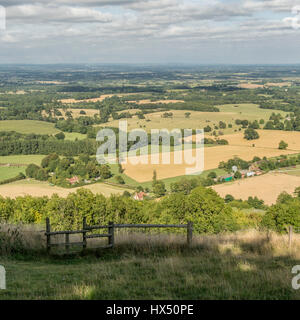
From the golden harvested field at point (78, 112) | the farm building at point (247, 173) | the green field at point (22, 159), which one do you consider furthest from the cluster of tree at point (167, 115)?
the farm building at point (247, 173)

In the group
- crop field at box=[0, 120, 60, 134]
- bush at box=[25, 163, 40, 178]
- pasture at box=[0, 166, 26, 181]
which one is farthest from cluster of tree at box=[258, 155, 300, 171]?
crop field at box=[0, 120, 60, 134]

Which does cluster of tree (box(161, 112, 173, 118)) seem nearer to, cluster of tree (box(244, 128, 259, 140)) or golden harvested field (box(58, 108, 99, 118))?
golden harvested field (box(58, 108, 99, 118))

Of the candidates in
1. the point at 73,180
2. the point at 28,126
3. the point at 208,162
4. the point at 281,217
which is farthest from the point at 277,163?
the point at 28,126

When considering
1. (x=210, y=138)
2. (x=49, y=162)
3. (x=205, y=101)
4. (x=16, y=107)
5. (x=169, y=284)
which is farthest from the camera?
(x=205, y=101)

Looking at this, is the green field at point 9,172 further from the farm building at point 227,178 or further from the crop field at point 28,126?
the crop field at point 28,126
